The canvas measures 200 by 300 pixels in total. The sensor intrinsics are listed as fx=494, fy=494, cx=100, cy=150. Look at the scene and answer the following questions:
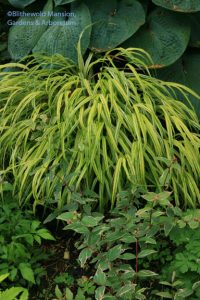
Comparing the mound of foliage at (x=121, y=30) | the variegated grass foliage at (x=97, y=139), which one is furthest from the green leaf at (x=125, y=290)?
the mound of foliage at (x=121, y=30)

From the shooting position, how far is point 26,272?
201 cm

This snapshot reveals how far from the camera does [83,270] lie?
231 cm

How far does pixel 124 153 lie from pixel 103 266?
0.80m

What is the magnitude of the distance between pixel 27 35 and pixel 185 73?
1.04 meters

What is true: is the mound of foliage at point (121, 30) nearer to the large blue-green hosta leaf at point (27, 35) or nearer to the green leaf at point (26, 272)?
the large blue-green hosta leaf at point (27, 35)

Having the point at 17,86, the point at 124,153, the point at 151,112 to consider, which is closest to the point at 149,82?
the point at 151,112

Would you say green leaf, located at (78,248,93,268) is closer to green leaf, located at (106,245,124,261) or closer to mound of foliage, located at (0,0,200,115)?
green leaf, located at (106,245,124,261)

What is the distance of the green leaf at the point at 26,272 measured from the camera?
1990mm

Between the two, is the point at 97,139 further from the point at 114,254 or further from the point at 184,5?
the point at 184,5

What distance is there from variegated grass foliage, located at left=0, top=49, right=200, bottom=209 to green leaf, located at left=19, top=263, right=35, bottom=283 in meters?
0.31

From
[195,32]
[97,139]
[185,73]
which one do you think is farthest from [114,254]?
[195,32]

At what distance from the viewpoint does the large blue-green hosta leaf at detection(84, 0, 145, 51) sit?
9.39ft

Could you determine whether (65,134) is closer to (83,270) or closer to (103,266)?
(83,270)

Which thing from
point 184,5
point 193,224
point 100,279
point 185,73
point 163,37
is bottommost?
point 100,279
